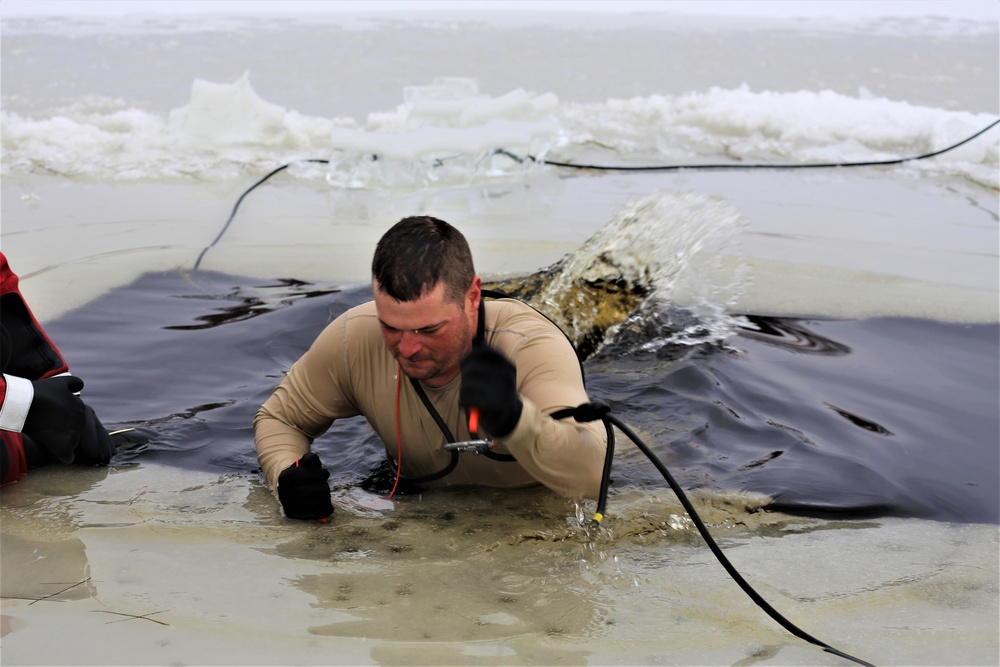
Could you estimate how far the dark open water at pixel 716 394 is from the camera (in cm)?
346

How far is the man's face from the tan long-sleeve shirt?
0.41 feet

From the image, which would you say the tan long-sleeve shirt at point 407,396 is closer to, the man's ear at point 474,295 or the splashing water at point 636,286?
the man's ear at point 474,295

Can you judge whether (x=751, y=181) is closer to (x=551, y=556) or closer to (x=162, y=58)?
(x=551, y=556)

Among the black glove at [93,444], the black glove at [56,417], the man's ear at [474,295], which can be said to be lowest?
the black glove at [93,444]

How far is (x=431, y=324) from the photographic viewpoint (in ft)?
8.59

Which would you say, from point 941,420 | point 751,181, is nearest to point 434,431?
point 941,420

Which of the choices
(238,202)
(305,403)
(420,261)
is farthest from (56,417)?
(238,202)

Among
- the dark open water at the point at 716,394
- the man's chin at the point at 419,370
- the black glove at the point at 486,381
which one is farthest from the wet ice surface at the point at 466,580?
the black glove at the point at 486,381

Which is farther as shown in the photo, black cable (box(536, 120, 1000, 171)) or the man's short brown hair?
black cable (box(536, 120, 1000, 171))

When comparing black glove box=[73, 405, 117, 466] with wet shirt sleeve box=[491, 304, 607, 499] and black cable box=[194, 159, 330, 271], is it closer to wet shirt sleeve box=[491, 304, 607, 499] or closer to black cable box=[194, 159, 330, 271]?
wet shirt sleeve box=[491, 304, 607, 499]

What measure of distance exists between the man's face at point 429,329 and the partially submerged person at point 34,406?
1.20m

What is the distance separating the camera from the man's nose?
2.63m

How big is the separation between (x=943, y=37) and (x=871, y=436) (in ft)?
60.4

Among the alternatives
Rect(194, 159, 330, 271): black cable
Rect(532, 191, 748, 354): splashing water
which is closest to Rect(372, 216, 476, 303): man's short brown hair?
Rect(532, 191, 748, 354): splashing water
